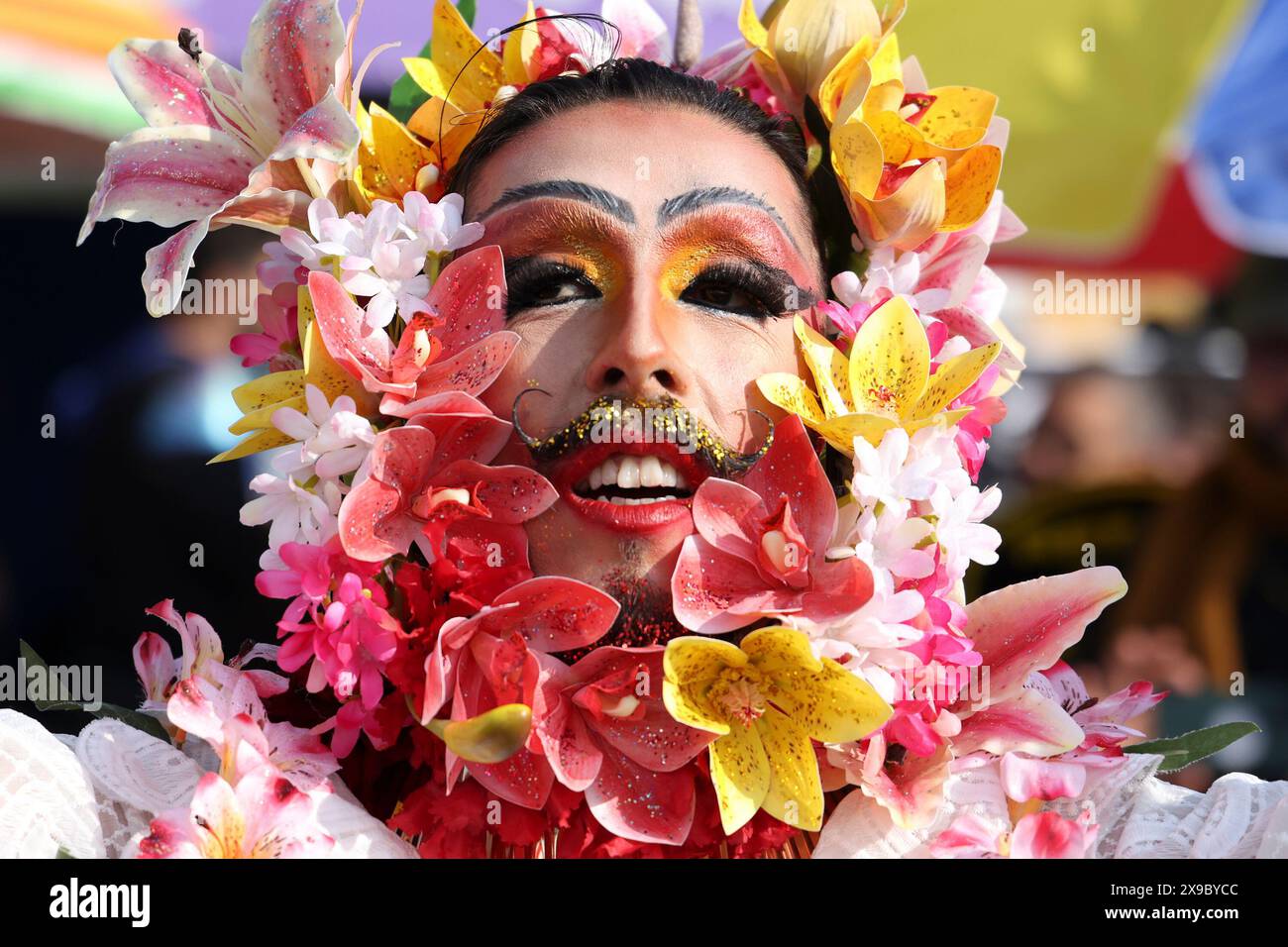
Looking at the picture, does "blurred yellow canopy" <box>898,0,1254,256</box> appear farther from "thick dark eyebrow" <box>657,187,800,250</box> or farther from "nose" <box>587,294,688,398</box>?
"nose" <box>587,294,688,398</box>

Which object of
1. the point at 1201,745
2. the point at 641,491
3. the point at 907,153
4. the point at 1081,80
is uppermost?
the point at 1081,80

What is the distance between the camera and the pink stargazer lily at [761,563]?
217 centimetres

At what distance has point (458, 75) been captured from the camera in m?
2.76

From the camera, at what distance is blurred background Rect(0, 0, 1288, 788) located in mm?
4316

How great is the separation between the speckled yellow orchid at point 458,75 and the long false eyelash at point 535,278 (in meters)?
0.40

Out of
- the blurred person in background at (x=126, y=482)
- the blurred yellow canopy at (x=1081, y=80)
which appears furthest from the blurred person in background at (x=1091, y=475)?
the blurred person in background at (x=126, y=482)

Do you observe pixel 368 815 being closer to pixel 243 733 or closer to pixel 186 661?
pixel 243 733

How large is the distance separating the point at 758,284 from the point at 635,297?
0.25 metres

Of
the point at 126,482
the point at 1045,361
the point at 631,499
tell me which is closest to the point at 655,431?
the point at 631,499

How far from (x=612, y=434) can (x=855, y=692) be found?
55 cm

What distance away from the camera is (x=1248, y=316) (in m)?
4.70

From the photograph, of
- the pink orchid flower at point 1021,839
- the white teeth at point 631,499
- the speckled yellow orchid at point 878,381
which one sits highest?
the speckled yellow orchid at point 878,381

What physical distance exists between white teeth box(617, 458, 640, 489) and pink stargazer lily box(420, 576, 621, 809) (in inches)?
7.2

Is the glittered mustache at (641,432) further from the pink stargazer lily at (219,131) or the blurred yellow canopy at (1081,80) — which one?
the blurred yellow canopy at (1081,80)
